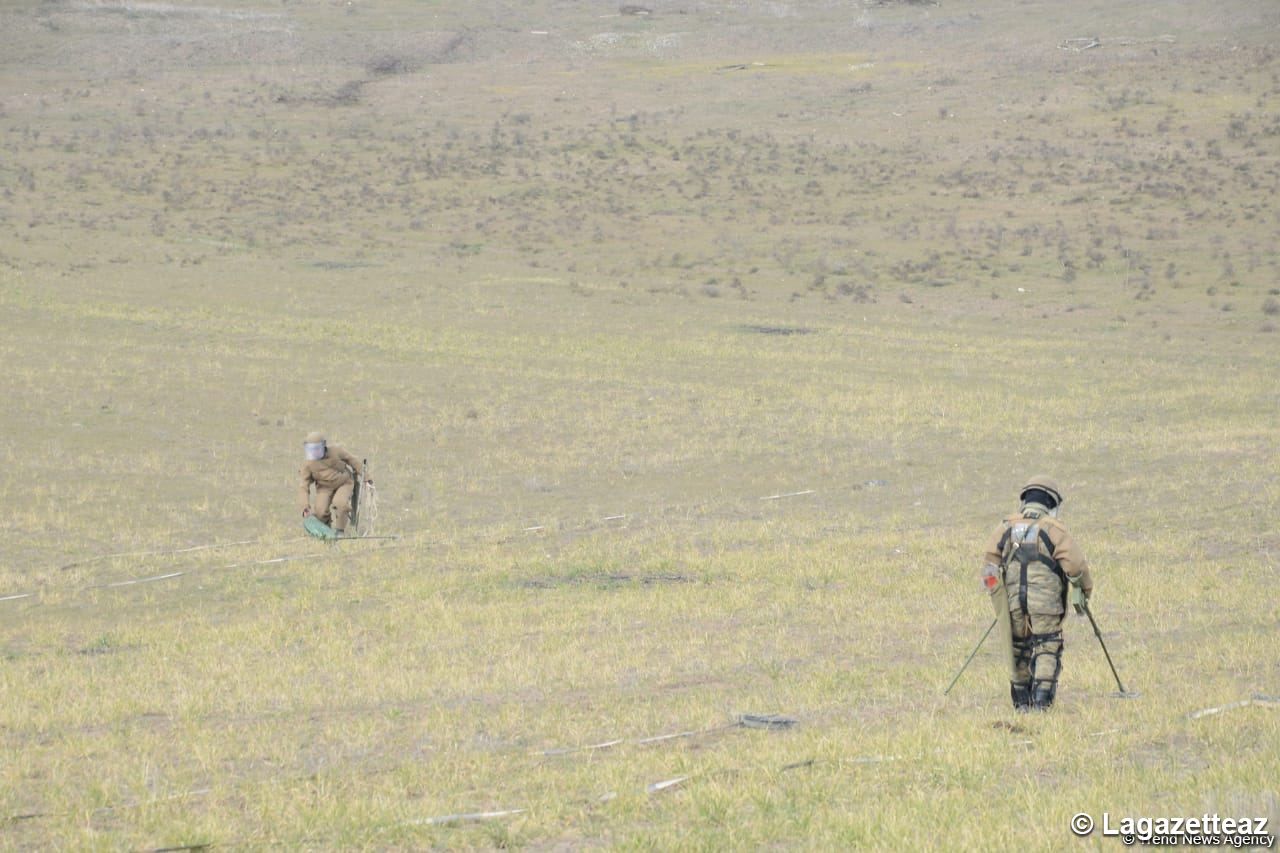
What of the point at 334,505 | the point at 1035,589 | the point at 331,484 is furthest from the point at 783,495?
the point at 1035,589

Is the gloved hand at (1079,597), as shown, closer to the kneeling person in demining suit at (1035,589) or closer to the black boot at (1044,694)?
the kneeling person in demining suit at (1035,589)

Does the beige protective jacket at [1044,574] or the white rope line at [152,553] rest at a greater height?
the beige protective jacket at [1044,574]

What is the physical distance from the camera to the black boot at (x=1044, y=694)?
9.94m

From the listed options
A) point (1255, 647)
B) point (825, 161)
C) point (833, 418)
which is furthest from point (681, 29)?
point (1255, 647)

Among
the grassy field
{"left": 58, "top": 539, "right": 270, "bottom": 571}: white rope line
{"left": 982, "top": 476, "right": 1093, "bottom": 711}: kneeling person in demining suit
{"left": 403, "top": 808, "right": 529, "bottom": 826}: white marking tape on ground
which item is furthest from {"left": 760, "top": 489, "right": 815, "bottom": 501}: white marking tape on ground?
{"left": 403, "top": 808, "right": 529, "bottom": 826}: white marking tape on ground

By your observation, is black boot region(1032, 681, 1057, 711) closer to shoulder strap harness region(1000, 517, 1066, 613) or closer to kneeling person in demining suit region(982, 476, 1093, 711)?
kneeling person in demining suit region(982, 476, 1093, 711)

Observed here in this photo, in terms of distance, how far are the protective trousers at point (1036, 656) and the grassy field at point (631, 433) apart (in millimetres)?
345

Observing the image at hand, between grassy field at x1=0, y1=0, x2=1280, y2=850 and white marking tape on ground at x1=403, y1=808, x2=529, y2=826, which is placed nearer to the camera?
white marking tape on ground at x1=403, y1=808, x2=529, y2=826

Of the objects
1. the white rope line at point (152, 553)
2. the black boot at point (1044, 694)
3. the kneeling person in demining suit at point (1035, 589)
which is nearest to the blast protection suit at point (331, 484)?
the white rope line at point (152, 553)

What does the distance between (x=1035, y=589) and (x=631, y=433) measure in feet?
64.8

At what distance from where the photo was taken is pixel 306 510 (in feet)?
62.5

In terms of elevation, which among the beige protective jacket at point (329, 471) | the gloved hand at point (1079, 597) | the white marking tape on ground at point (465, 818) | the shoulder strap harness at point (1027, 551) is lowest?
the beige protective jacket at point (329, 471)

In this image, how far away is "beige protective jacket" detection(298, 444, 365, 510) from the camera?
18875 mm

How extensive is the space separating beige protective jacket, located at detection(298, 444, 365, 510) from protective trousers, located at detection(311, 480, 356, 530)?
0.09 metres
